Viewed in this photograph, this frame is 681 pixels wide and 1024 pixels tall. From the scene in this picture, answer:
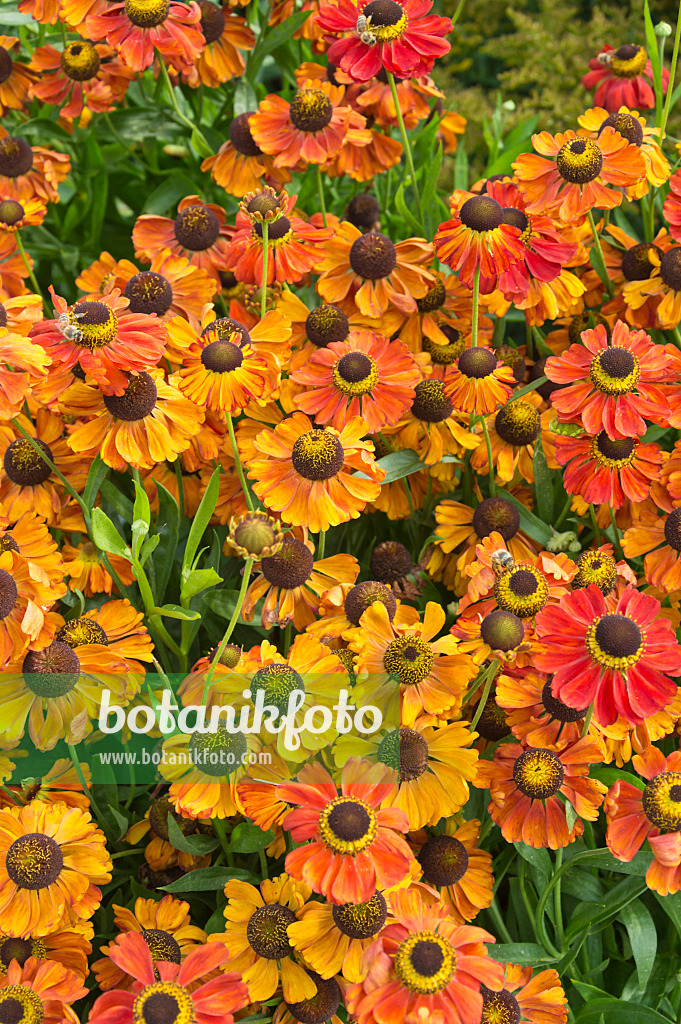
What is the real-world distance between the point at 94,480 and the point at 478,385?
19.7 inches

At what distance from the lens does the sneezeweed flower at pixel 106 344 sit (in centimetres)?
102

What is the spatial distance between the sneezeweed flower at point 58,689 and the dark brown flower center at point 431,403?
504 mm

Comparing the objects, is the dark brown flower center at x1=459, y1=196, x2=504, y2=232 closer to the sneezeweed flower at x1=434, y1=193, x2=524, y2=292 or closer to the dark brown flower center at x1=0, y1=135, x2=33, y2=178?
the sneezeweed flower at x1=434, y1=193, x2=524, y2=292

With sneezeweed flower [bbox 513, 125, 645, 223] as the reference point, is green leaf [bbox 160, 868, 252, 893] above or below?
below

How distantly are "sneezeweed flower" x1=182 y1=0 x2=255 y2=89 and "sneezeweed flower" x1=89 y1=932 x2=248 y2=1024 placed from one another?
1.30 metres

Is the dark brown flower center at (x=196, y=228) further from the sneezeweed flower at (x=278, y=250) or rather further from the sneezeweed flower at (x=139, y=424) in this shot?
the sneezeweed flower at (x=139, y=424)

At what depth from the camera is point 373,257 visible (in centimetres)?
126

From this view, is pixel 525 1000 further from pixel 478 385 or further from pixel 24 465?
pixel 24 465

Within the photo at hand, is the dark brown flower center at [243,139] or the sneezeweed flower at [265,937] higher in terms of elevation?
the dark brown flower center at [243,139]

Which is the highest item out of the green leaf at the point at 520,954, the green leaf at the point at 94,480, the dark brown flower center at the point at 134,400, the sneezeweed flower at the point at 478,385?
the dark brown flower center at the point at 134,400

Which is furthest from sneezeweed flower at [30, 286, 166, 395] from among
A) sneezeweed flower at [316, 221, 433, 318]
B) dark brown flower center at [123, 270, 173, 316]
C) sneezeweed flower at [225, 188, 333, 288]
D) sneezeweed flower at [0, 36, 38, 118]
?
sneezeweed flower at [0, 36, 38, 118]

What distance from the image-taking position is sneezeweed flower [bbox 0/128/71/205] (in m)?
1.48

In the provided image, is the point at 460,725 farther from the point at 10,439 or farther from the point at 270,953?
the point at 10,439

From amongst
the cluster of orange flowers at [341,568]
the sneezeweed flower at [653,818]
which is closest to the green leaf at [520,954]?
the cluster of orange flowers at [341,568]
